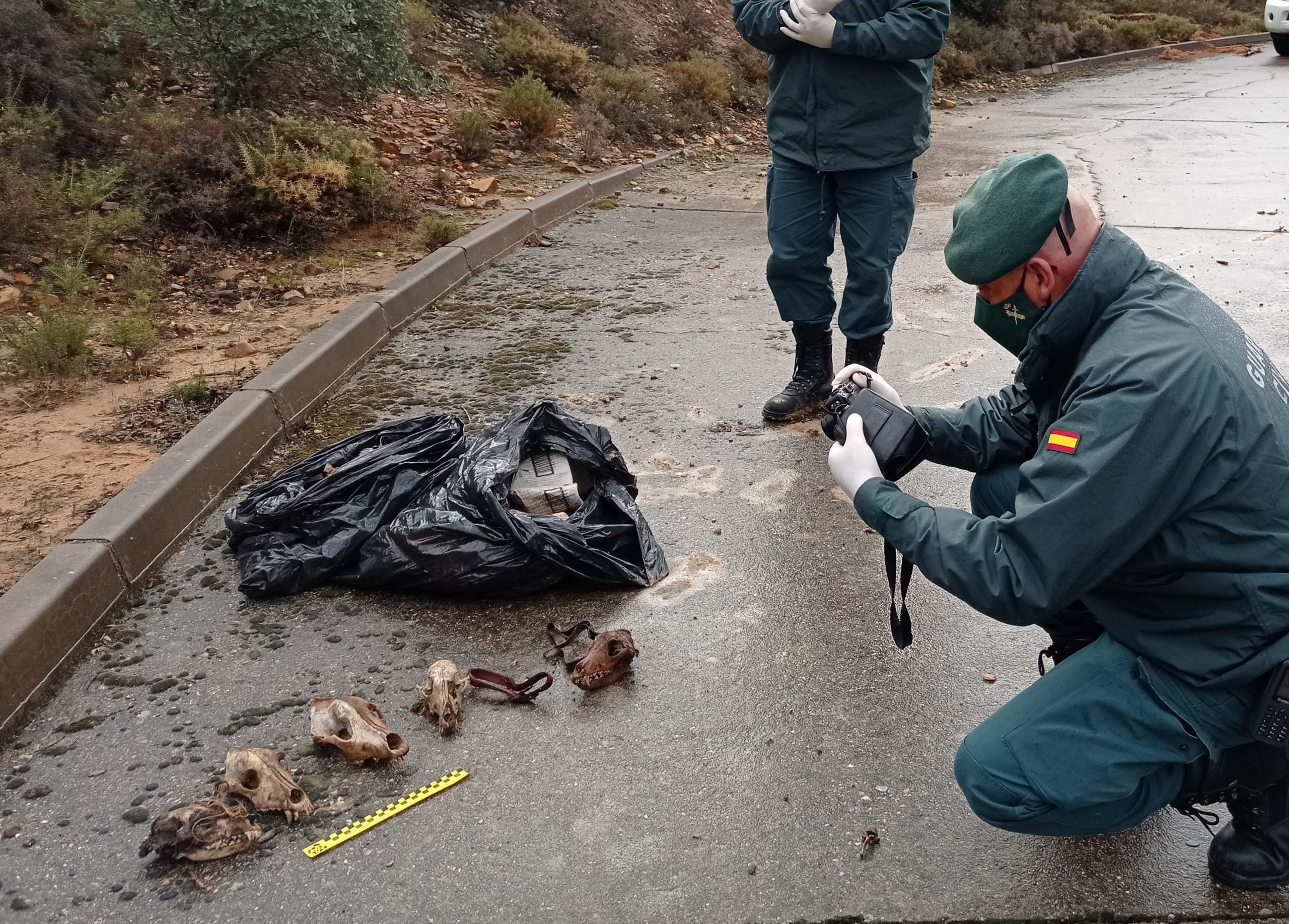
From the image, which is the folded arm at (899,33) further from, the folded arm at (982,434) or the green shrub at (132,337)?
the green shrub at (132,337)

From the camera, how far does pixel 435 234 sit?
274 inches

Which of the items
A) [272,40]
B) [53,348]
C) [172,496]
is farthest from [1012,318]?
[272,40]

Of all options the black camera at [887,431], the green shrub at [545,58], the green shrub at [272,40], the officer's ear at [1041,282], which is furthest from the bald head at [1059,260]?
the green shrub at [545,58]

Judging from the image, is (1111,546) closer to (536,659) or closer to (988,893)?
(988,893)

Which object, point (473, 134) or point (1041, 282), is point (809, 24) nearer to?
point (1041, 282)

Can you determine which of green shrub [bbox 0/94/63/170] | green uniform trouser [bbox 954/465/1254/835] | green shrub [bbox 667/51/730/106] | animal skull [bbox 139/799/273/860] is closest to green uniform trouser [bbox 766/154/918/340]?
green uniform trouser [bbox 954/465/1254/835]

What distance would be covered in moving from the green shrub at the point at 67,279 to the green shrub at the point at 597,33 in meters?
8.17

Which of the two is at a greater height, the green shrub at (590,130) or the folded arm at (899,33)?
the folded arm at (899,33)

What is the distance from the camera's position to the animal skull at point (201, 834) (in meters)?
2.37

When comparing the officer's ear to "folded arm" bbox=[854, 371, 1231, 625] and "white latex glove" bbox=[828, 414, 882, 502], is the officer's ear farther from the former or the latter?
"white latex glove" bbox=[828, 414, 882, 502]

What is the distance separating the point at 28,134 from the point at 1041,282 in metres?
6.34

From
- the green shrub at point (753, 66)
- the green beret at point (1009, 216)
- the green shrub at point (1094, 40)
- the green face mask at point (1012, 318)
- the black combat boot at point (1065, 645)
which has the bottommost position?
the green shrub at point (1094, 40)

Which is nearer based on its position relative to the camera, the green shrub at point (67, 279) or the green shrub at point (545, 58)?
the green shrub at point (67, 279)

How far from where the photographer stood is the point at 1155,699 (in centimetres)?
212
